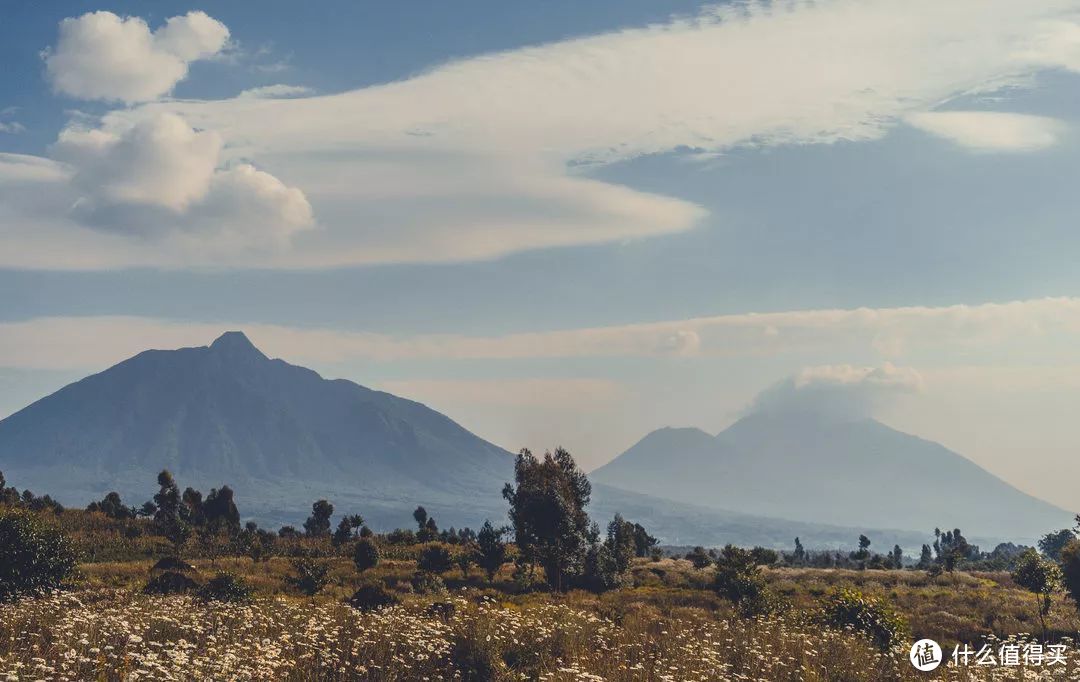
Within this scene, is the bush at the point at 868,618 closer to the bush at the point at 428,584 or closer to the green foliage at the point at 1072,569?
the green foliage at the point at 1072,569

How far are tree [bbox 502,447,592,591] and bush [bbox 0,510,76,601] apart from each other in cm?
2620

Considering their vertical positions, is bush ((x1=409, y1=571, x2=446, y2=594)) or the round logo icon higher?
the round logo icon

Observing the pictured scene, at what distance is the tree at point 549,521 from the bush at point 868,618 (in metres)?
22.3

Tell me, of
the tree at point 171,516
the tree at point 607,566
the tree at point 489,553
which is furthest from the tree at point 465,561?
the tree at point 171,516

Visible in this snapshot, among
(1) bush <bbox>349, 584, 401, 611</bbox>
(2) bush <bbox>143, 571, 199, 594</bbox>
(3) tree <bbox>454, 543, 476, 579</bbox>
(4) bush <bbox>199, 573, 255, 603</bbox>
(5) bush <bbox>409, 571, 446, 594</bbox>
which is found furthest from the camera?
(3) tree <bbox>454, 543, 476, 579</bbox>

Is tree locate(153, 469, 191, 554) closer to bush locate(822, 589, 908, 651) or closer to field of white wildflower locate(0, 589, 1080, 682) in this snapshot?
field of white wildflower locate(0, 589, 1080, 682)

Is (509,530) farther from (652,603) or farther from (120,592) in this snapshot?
(120,592)

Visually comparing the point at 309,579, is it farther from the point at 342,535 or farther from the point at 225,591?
the point at 342,535

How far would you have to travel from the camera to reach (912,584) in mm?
61375

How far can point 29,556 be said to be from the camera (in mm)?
28547

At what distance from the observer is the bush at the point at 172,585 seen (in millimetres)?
33406

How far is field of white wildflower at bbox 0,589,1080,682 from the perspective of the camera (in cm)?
1720

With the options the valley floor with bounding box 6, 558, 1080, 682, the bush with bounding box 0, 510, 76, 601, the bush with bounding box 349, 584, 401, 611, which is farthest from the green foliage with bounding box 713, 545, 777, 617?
the bush with bounding box 0, 510, 76, 601

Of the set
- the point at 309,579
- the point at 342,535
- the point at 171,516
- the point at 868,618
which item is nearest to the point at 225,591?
the point at 309,579
